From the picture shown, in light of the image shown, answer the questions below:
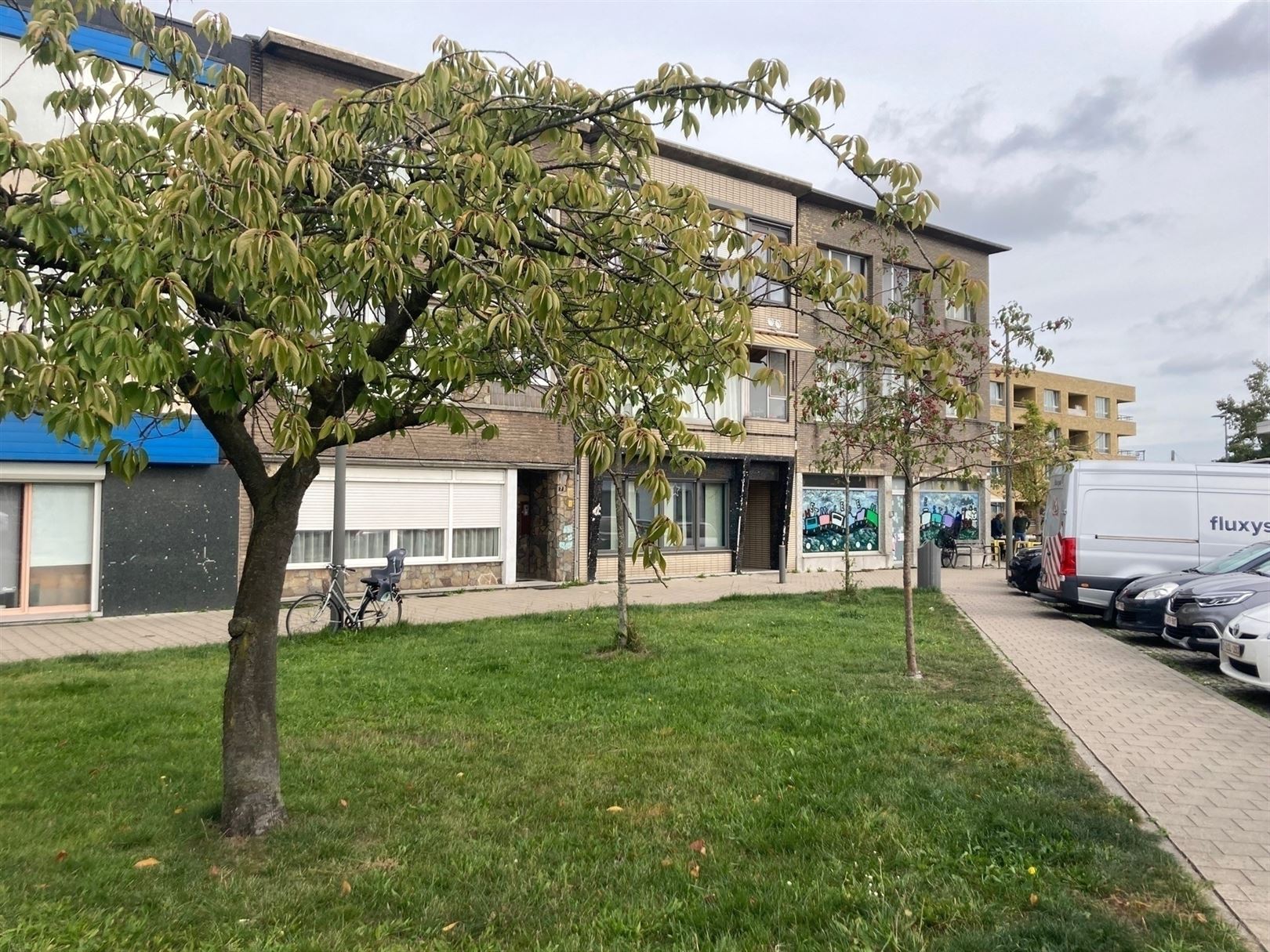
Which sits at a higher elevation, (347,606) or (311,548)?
(311,548)

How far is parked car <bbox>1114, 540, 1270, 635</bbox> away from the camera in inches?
451

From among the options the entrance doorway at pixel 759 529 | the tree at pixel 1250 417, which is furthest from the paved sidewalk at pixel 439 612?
the tree at pixel 1250 417

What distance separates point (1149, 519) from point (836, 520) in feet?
38.9

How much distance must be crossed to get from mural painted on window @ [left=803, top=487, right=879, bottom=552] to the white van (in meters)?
10.2

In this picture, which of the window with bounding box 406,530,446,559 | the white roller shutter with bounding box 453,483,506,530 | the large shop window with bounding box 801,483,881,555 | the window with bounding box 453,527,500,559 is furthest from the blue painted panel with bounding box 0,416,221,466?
the large shop window with bounding box 801,483,881,555

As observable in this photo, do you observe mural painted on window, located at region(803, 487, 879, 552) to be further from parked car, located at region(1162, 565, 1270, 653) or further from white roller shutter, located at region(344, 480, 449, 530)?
parked car, located at region(1162, 565, 1270, 653)

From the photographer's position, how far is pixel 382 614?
12.3m

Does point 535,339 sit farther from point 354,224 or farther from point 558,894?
point 558,894

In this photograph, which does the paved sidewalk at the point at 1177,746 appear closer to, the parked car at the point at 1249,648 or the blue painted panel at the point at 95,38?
the parked car at the point at 1249,648

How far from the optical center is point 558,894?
386cm

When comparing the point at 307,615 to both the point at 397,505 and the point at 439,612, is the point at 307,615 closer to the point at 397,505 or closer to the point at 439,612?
the point at 439,612

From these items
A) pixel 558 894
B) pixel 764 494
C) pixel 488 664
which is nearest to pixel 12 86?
pixel 488 664

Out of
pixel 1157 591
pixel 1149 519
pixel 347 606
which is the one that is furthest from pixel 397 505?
pixel 1149 519

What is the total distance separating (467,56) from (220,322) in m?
2.14
